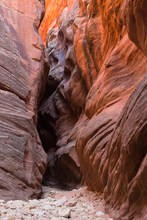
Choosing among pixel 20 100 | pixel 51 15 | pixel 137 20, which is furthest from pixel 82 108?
pixel 51 15

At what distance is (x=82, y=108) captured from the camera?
14.5 m

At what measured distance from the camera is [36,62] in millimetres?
13031

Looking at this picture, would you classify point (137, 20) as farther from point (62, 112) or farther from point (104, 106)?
point (62, 112)

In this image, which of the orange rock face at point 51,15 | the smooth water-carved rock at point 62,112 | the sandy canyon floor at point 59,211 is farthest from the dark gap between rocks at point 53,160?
the orange rock face at point 51,15

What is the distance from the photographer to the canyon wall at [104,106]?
17.3 feet

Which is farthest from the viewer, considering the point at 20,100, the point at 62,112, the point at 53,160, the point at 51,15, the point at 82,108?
the point at 51,15

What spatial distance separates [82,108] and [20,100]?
3.99 metres

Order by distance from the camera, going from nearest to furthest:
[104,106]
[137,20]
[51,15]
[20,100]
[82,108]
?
[137,20] < [104,106] < [20,100] < [82,108] < [51,15]

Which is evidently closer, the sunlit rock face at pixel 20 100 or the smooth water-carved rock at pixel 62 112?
the sunlit rock face at pixel 20 100

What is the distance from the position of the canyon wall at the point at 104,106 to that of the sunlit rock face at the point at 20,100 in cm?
137

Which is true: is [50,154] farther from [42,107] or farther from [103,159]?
[103,159]

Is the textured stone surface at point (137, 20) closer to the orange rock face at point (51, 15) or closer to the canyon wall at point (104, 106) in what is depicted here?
the canyon wall at point (104, 106)

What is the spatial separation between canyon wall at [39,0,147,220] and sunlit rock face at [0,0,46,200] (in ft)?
4.49

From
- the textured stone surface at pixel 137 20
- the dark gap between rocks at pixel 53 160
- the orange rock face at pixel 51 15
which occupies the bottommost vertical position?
the dark gap between rocks at pixel 53 160
